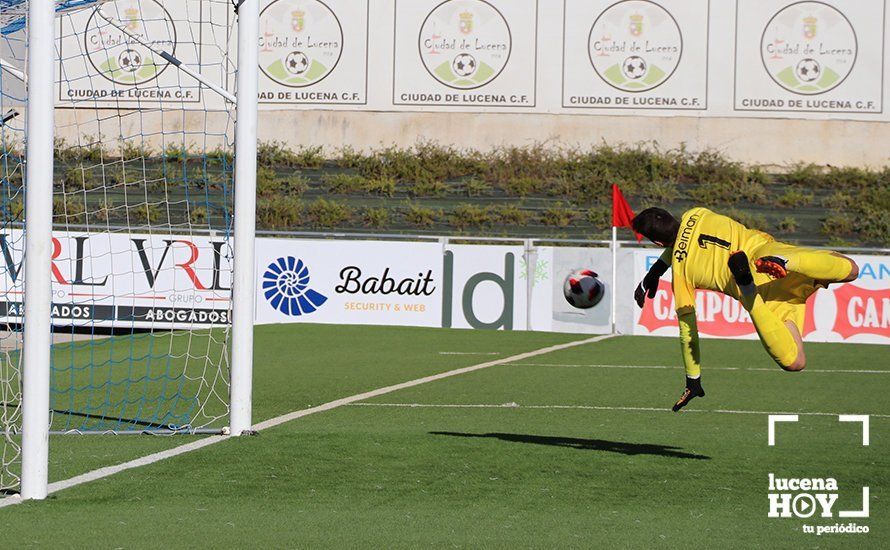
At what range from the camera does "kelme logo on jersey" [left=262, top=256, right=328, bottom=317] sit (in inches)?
851

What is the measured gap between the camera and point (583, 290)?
19.5 meters

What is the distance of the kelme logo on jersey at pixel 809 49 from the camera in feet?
98.2

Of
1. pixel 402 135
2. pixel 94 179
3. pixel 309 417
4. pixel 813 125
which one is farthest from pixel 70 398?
pixel 813 125

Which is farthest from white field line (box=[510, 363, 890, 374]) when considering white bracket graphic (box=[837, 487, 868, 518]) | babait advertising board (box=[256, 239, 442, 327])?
white bracket graphic (box=[837, 487, 868, 518])

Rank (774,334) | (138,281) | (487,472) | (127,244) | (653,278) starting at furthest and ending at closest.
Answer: (127,244), (138,281), (653,278), (774,334), (487,472)

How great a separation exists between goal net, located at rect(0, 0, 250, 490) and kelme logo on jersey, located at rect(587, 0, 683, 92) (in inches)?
357

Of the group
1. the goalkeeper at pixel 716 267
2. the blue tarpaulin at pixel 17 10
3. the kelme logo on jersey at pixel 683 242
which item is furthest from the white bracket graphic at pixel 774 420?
the blue tarpaulin at pixel 17 10

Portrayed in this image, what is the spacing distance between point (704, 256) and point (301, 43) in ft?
77.3

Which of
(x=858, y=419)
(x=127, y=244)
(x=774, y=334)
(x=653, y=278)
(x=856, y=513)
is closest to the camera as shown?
(x=856, y=513)

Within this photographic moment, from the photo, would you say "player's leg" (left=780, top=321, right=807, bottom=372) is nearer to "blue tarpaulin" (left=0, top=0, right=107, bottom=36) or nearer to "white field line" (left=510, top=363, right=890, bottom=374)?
"blue tarpaulin" (left=0, top=0, right=107, bottom=36)

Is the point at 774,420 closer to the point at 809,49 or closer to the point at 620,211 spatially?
the point at 620,211

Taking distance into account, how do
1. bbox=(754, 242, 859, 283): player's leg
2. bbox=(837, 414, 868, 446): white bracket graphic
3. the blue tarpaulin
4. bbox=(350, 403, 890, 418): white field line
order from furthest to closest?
bbox=(350, 403, 890, 418): white field line, the blue tarpaulin, bbox=(837, 414, 868, 446): white bracket graphic, bbox=(754, 242, 859, 283): player's leg

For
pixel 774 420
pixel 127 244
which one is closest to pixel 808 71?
pixel 127 244

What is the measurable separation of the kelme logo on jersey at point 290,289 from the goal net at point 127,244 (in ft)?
3.25
